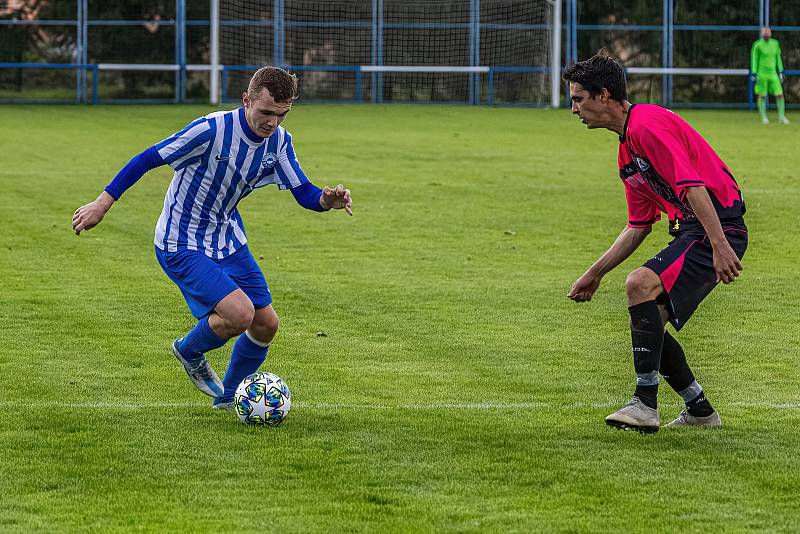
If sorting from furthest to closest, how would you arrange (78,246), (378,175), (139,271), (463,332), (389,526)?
Answer: (378,175)
(78,246)
(139,271)
(463,332)
(389,526)

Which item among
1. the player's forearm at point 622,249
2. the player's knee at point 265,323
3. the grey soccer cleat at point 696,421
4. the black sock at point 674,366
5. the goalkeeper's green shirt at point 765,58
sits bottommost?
the grey soccer cleat at point 696,421

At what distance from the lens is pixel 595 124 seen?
6.02 metres

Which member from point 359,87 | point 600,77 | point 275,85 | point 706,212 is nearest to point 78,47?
point 359,87

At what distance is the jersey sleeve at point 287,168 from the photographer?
6.64 metres

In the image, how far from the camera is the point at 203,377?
668 cm

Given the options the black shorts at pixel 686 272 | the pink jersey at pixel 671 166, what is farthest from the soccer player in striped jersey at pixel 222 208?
the black shorts at pixel 686 272

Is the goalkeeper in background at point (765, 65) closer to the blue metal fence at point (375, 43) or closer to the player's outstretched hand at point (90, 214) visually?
the blue metal fence at point (375, 43)

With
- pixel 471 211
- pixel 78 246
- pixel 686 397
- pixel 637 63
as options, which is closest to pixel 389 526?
pixel 686 397

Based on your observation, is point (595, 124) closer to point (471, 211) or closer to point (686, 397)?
point (686, 397)

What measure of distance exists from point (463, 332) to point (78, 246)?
498 centimetres

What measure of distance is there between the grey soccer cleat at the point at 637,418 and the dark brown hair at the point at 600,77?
1368 mm

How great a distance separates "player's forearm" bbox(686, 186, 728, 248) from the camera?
572cm

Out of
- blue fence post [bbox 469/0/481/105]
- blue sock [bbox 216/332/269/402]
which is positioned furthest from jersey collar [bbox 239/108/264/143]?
blue fence post [bbox 469/0/481/105]

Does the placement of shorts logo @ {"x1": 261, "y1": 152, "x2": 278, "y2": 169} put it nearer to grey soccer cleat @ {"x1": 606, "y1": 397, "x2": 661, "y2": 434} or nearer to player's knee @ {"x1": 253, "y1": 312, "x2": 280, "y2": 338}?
player's knee @ {"x1": 253, "y1": 312, "x2": 280, "y2": 338}
